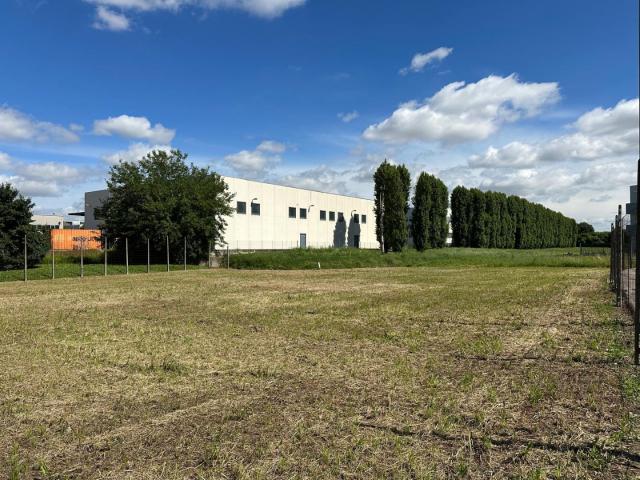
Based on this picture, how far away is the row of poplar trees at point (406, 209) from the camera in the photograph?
51875 mm

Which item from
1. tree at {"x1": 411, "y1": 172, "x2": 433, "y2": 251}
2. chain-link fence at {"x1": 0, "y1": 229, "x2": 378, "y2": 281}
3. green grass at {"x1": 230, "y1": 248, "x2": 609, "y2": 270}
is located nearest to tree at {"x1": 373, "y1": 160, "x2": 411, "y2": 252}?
tree at {"x1": 411, "y1": 172, "x2": 433, "y2": 251}

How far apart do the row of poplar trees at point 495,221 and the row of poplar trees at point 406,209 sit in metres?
7.44

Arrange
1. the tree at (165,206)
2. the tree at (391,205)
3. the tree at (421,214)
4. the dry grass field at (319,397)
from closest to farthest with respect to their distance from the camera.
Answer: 1. the dry grass field at (319,397)
2. the tree at (165,206)
3. the tree at (391,205)
4. the tree at (421,214)

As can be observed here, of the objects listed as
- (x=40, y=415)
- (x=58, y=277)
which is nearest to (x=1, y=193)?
(x=58, y=277)

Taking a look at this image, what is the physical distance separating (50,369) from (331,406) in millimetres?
3699

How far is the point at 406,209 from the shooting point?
A: 175 ft

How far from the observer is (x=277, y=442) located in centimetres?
380

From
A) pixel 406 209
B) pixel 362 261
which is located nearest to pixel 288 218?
pixel 406 209

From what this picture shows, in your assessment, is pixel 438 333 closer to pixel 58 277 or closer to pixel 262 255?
pixel 58 277

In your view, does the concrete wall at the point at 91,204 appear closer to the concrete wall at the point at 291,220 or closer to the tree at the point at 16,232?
the concrete wall at the point at 291,220

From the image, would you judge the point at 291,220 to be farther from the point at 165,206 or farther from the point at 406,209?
the point at 165,206

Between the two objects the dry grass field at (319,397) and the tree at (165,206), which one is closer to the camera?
the dry grass field at (319,397)

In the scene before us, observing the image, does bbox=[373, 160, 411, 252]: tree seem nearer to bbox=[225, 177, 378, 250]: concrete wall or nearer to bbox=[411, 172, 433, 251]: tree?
bbox=[411, 172, 433, 251]: tree

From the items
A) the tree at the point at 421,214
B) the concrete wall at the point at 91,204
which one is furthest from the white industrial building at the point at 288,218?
the tree at the point at 421,214
